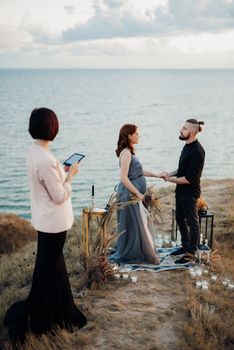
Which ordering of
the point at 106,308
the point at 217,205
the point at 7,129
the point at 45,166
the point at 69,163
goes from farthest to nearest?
the point at 7,129, the point at 217,205, the point at 106,308, the point at 69,163, the point at 45,166

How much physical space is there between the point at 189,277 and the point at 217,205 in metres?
5.19

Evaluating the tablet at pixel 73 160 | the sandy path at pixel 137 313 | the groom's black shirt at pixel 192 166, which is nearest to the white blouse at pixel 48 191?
the tablet at pixel 73 160

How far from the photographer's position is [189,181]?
7117 mm

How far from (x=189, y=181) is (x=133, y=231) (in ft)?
3.91

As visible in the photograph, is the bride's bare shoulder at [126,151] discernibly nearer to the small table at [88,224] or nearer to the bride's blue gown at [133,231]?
the bride's blue gown at [133,231]

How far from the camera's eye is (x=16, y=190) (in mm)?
28281

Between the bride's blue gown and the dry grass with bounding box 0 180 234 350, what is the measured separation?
422 millimetres

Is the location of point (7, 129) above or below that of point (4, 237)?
above

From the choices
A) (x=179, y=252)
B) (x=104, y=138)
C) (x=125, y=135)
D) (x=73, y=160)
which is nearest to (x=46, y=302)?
(x=73, y=160)

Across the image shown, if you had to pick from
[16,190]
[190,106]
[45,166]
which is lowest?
[16,190]

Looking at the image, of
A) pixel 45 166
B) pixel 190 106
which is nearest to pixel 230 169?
pixel 45 166

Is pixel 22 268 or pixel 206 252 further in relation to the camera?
pixel 22 268

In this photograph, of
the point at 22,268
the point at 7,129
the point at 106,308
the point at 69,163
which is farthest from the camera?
the point at 7,129

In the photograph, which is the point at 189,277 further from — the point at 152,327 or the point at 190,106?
the point at 190,106
